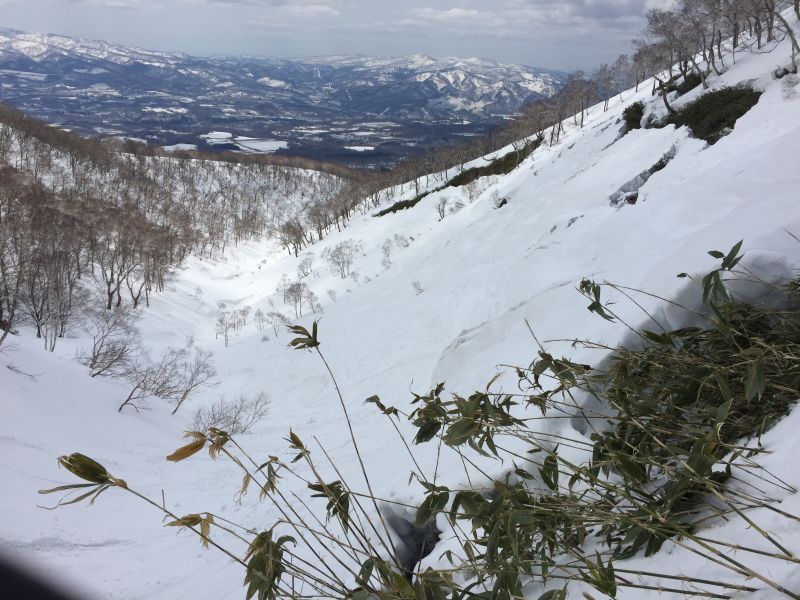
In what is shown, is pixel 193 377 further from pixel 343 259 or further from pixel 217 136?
pixel 217 136

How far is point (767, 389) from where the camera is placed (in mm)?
1818

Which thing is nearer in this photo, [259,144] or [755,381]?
[755,381]

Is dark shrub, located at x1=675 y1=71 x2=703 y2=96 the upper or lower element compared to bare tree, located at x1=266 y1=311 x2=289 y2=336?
upper

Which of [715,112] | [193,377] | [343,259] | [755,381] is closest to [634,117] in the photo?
[715,112]

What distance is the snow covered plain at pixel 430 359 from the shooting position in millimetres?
4102

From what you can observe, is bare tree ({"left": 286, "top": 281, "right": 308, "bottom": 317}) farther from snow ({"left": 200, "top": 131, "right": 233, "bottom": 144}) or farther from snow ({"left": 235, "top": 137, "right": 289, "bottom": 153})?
snow ({"left": 200, "top": 131, "right": 233, "bottom": 144})

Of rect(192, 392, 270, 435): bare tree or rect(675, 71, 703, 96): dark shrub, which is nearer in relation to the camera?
rect(192, 392, 270, 435): bare tree

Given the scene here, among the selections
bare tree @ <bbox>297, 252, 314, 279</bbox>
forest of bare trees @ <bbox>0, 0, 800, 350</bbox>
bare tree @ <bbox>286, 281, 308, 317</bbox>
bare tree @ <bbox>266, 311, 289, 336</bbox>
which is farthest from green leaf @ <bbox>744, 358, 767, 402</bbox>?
bare tree @ <bbox>297, 252, 314, 279</bbox>

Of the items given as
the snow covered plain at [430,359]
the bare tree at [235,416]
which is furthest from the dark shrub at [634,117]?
the bare tree at [235,416]

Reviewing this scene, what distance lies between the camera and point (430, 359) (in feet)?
48.1

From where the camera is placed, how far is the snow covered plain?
4.10 meters

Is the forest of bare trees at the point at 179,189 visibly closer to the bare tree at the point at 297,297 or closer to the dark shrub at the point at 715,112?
the dark shrub at the point at 715,112

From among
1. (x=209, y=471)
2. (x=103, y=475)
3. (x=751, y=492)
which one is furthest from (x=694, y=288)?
(x=209, y=471)

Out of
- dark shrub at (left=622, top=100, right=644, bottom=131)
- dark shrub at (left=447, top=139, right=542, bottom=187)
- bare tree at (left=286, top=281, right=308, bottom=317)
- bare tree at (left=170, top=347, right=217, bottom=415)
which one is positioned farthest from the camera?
dark shrub at (left=447, top=139, right=542, bottom=187)
